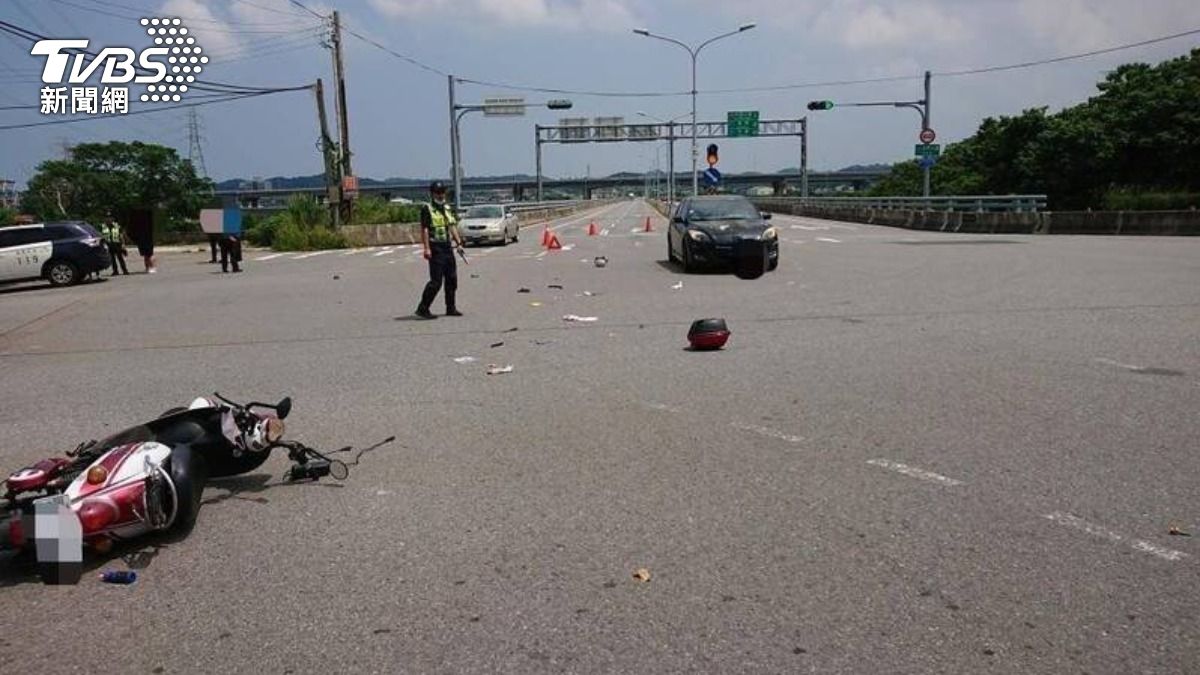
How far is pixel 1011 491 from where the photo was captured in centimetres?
500

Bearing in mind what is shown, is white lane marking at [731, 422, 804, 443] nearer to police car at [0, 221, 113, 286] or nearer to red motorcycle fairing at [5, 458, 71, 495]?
red motorcycle fairing at [5, 458, 71, 495]

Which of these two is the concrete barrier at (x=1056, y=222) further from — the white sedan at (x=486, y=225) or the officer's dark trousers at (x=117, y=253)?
the officer's dark trousers at (x=117, y=253)

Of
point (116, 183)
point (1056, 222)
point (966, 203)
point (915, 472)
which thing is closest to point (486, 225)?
point (966, 203)

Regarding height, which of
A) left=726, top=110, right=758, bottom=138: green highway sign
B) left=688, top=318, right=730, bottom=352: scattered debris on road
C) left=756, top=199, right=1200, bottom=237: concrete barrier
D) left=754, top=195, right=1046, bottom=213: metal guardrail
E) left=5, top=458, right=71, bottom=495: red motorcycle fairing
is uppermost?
left=726, top=110, right=758, bottom=138: green highway sign

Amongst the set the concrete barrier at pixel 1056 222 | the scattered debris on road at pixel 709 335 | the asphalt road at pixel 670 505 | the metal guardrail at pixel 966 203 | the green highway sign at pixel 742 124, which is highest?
the green highway sign at pixel 742 124

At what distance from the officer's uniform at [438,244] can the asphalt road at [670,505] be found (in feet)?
4.71

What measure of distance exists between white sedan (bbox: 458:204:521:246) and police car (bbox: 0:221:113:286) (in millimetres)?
→ 12380

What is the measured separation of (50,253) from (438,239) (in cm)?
1540

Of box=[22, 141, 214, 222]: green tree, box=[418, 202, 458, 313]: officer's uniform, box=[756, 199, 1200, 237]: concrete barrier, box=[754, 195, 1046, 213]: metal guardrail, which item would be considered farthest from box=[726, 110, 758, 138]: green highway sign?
box=[418, 202, 458, 313]: officer's uniform

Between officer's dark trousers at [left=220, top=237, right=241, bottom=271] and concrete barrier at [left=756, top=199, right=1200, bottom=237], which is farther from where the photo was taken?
concrete barrier at [left=756, top=199, right=1200, bottom=237]

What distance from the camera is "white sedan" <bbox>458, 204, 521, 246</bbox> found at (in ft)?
111

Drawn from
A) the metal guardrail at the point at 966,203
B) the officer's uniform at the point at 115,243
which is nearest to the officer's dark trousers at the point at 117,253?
the officer's uniform at the point at 115,243

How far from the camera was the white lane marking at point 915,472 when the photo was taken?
17.0ft

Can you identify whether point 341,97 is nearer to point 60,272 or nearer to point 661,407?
point 60,272
